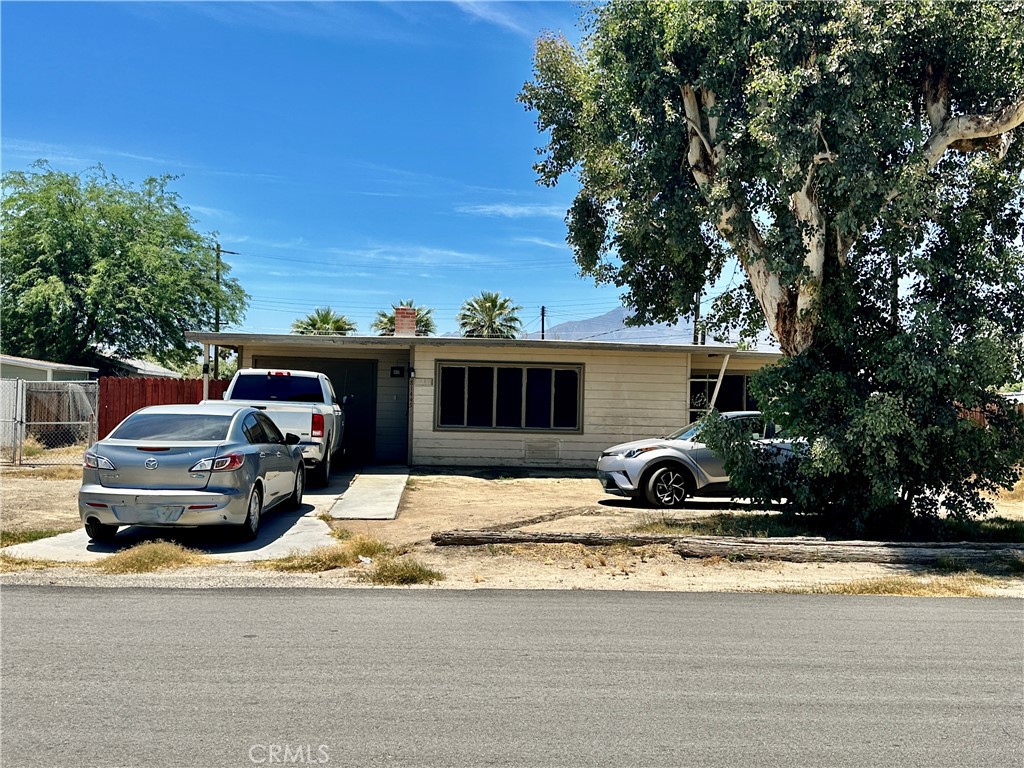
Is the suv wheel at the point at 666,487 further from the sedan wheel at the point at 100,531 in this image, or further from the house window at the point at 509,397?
the sedan wheel at the point at 100,531

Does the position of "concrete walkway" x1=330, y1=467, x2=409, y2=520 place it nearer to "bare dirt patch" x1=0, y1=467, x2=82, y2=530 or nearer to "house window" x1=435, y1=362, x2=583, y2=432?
"house window" x1=435, y1=362, x2=583, y2=432

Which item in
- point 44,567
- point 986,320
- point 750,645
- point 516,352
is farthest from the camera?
point 516,352

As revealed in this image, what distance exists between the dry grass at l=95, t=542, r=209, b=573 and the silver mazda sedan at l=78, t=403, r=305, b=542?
410mm

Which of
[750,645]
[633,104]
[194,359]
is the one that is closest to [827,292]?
[633,104]

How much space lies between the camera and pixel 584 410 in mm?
18578

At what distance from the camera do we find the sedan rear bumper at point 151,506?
28.7 ft

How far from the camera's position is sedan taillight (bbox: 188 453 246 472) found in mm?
8844

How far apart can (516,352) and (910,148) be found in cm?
1011

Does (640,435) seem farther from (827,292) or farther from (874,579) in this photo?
(874,579)

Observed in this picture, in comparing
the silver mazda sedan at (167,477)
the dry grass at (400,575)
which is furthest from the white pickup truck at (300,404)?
the dry grass at (400,575)

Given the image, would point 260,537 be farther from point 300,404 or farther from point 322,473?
point 322,473

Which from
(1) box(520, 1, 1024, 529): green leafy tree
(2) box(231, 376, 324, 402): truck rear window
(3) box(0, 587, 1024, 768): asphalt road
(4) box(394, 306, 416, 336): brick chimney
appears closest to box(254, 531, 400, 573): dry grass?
(3) box(0, 587, 1024, 768): asphalt road

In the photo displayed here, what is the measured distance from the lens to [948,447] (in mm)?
9969

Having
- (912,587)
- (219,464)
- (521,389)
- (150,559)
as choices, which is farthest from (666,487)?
(150,559)
